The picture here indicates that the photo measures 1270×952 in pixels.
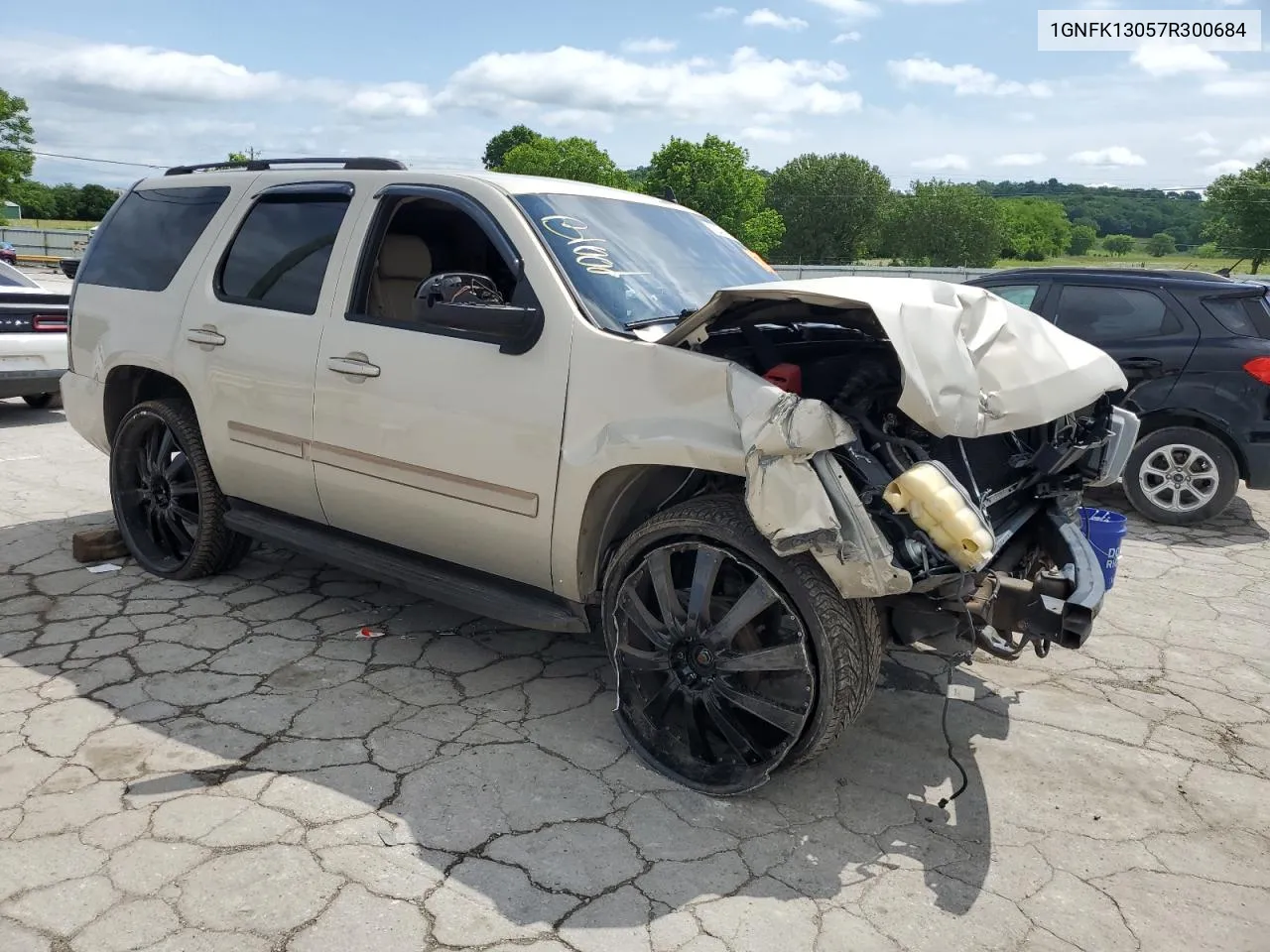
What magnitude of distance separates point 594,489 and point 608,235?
43.8 inches

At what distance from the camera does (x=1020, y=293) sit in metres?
7.66

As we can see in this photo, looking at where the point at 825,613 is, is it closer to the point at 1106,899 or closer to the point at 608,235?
the point at 1106,899

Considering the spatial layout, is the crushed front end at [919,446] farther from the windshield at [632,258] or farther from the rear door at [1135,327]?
the rear door at [1135,327]

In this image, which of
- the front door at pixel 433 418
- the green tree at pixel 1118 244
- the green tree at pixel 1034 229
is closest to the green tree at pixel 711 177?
the green tree at pixel 1034 229

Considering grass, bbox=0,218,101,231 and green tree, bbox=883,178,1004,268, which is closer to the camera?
grass, bbox=0,218,101,231

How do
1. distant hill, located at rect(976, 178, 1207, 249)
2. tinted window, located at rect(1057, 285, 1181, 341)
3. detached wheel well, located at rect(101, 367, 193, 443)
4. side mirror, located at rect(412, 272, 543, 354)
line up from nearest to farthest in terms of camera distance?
side mirror, located at rect(412, 272, 543, 354) → detached wheel well, located at rect(101, 367, 193, 443) → tinted window, located at rect(1057, 285, 1181, 341) → distant hill, located at rect(976, 178, 1207, 249)

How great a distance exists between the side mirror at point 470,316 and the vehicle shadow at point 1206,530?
4.84 metres

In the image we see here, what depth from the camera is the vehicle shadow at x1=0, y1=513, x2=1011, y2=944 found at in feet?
9.12

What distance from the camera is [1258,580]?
5.67m

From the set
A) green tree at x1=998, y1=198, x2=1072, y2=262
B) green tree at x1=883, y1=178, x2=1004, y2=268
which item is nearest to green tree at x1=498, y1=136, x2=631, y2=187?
green tree at x1=883, y1=178, x2=1004, y2=268

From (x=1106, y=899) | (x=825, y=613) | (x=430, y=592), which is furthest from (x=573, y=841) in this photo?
(x=1106, y=899)

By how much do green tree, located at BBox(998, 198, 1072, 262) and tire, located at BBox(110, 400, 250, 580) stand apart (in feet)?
340

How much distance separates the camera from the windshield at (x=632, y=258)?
3516mm

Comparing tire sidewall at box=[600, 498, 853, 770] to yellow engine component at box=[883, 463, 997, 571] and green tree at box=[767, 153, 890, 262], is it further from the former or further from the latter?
green tree at box=[767, 153, 890, 262]
